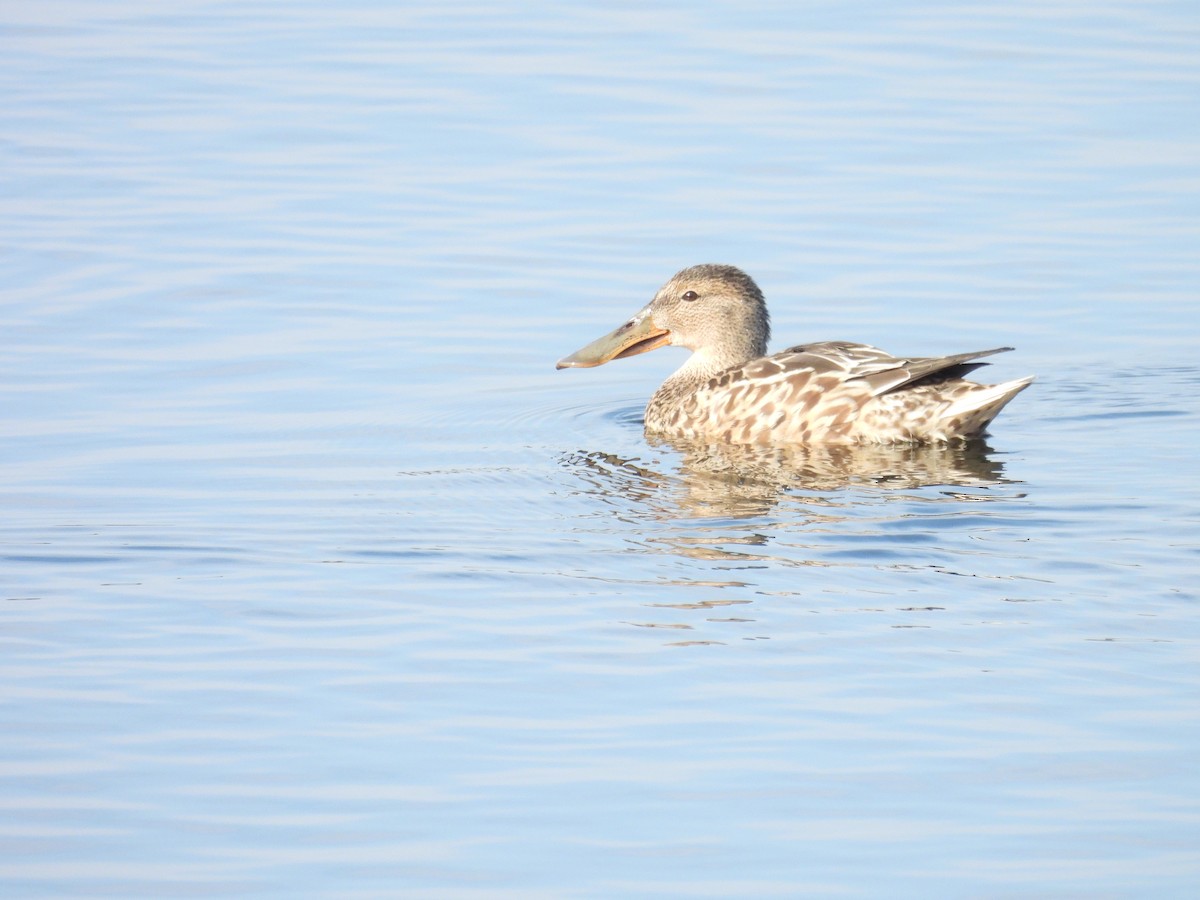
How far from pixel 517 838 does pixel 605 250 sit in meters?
9.17

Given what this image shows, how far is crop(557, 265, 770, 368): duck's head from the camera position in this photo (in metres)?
12.1

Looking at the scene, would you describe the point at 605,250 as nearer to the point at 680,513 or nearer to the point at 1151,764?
the point at 680,513

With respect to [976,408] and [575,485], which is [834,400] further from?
[575,485]

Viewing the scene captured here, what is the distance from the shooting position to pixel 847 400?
1073cm

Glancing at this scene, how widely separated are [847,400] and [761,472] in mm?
733

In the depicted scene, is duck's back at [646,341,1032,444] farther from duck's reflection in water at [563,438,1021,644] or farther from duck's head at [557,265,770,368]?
duck's head at [557,265,770,368]

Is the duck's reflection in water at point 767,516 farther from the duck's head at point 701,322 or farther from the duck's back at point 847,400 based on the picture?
the duck's head at point 701,322

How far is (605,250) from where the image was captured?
1455 centimetres

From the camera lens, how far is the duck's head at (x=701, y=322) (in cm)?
1211

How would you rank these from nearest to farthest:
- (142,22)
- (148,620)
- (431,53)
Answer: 1. (148,620)
2. (431,53)
3. (142,22)

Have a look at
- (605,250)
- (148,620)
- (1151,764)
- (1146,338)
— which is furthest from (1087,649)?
(605,250)

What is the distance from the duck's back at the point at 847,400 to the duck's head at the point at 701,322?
98cm

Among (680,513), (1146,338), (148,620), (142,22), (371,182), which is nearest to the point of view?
(148,620)

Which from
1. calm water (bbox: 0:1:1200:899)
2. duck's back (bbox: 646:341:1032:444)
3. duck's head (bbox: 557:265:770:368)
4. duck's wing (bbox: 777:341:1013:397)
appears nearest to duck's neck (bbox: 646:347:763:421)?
duck's head (bbox: 557:265:770:368)
